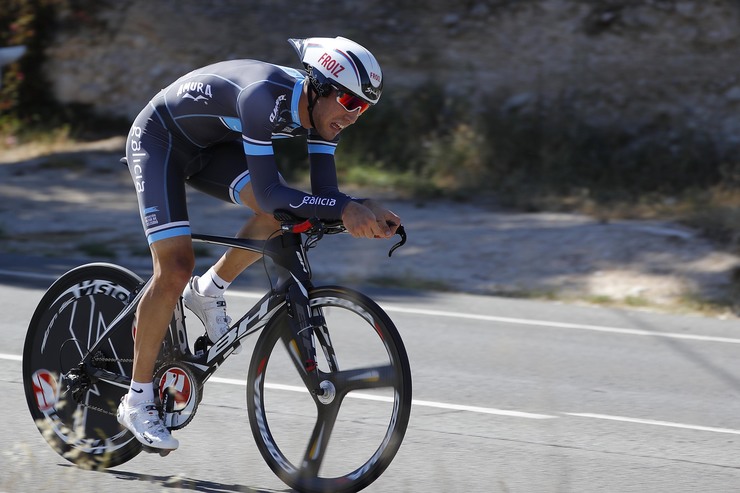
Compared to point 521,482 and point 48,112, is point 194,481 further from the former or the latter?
point 48,112

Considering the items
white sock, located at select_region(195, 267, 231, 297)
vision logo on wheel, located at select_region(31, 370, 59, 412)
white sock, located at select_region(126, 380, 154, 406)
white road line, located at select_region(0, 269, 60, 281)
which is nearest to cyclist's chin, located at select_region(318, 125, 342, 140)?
white sock, located at select_region(195, 267, 231, 297)

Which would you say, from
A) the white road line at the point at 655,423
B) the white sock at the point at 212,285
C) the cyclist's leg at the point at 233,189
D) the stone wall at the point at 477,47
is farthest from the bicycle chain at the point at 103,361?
the stone wall at the point at 477,47

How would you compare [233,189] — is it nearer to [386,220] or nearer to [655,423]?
[386,220]

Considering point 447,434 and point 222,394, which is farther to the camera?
point 222,394

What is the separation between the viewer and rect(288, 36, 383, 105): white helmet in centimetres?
421

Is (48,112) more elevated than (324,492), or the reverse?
(324,492)

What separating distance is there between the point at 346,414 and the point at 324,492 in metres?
0.54

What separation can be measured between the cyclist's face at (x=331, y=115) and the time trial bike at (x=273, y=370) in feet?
1.30

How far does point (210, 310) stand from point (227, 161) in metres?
0.64

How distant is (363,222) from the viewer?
408cm

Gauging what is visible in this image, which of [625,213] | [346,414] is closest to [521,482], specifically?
[346,414]

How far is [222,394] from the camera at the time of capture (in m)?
6.25

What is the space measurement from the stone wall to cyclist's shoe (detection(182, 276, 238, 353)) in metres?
10.8

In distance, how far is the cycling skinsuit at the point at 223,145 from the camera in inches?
169
